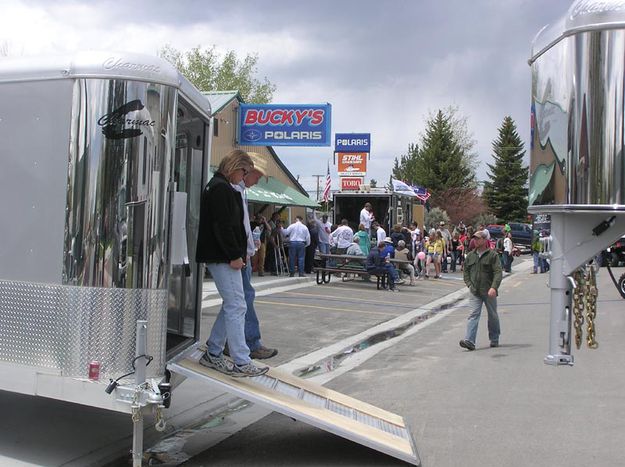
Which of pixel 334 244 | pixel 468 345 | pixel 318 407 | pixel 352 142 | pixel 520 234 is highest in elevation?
pixel 352 142

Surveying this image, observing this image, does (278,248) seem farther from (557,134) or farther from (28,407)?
(557,134)

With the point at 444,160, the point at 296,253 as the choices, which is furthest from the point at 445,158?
the point at 296,253

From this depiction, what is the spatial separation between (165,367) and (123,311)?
53 cm

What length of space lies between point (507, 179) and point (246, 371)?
2607 inches

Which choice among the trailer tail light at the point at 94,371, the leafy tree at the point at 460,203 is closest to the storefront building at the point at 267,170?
the trailer tail light at the point at 94,371

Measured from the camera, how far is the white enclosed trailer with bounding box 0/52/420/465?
4.63m

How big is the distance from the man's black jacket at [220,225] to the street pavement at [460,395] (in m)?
1.55

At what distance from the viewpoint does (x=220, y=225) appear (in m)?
5.51

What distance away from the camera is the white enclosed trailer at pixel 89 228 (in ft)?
15.2

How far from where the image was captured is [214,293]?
14.4 m

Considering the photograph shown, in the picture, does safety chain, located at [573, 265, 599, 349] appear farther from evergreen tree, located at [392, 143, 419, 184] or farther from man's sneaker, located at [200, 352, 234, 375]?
evergreen tree, located at [392, 143, 419, 184]

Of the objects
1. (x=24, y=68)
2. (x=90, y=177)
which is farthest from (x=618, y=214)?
(x=24, y=68)

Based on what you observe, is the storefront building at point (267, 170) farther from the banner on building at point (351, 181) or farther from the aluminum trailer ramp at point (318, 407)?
the aluminum trailer ramp at point (318, 407)

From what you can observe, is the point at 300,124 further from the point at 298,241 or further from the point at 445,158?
the point at 445,158
